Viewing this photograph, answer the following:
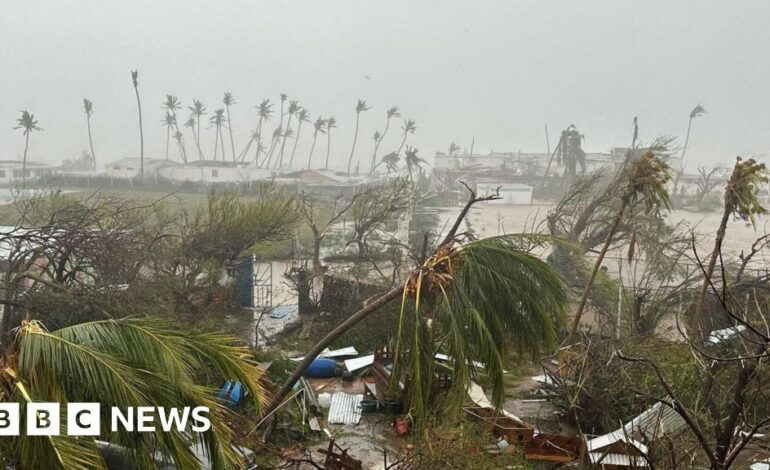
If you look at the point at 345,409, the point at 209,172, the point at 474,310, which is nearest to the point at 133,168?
the point at 209,172

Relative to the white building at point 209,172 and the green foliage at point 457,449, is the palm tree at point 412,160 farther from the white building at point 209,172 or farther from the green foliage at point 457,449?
the green foliage at point 457,449

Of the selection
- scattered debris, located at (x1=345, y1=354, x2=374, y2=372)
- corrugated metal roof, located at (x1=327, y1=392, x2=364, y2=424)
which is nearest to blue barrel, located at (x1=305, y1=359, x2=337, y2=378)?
scattered debris, located at (x1=345, y1=354, x2=374, y2=372)

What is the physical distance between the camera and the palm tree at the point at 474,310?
4820mm

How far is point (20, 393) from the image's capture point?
2.72 m

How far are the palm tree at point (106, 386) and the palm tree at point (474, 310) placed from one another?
2.03 m

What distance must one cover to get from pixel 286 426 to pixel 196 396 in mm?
5349

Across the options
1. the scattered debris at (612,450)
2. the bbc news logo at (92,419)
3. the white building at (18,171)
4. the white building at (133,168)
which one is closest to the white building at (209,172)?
the white building at (133,168)

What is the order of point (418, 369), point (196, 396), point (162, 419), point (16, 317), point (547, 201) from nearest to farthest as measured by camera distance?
point (162, 419) → point (196, 396) → point (418, 369) → point (16, 317) → point (547, 201)

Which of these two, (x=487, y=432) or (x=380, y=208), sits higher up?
(x=380, y=208)

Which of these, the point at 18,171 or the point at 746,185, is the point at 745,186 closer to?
the point at 746,185

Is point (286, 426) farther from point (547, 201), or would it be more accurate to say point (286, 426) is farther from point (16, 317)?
point (547, 201)

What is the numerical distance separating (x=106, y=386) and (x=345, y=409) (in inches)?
255

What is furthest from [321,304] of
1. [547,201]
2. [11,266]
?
[547,201]

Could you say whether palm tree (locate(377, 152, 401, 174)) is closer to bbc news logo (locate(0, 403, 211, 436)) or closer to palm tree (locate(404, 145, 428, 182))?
palm tree (locate(404, 145, 428, 182))
